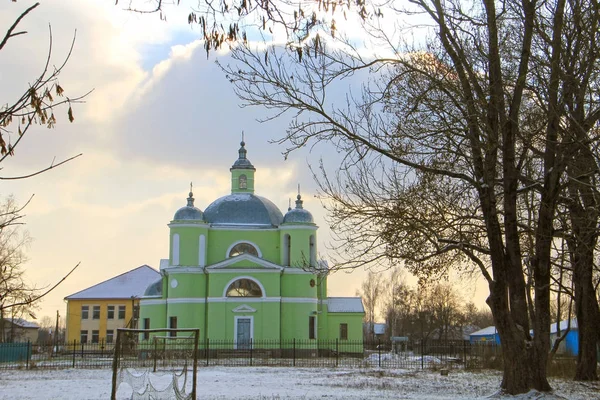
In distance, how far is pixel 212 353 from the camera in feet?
142

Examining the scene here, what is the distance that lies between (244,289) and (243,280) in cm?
60

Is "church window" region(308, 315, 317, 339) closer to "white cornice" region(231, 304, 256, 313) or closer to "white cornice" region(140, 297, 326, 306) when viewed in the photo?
"white cornice" region(140, 297, 326, 306)

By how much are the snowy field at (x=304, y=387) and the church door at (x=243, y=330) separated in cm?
1839

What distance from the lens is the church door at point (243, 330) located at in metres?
45.8

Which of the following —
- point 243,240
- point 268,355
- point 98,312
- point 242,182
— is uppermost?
point 242,182

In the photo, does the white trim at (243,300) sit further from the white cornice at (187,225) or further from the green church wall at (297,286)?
the white cornice at (187,225)

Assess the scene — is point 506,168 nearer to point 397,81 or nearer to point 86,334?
point 397,81

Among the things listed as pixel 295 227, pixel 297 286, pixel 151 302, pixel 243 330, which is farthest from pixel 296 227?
pixel 151 302

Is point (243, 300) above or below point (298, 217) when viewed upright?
below

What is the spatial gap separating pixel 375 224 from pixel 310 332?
31.7 meters

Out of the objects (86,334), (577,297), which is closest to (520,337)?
(577,297)

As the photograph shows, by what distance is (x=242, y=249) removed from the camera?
161 feet

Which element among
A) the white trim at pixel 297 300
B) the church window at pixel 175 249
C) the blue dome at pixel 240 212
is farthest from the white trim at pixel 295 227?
the church window at pixel 175 249

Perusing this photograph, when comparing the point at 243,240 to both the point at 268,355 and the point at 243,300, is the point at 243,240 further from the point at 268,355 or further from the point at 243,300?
the point at 268,355
